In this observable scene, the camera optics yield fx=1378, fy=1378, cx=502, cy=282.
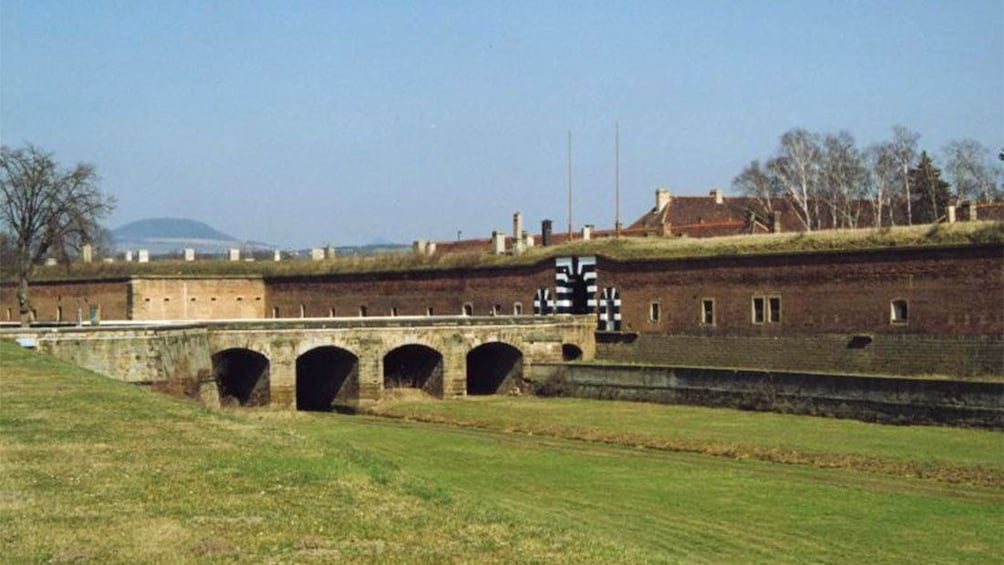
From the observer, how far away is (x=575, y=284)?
43250 millimetres

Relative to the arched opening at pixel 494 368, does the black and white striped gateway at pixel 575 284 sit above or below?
above

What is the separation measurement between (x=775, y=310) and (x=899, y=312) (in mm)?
4013

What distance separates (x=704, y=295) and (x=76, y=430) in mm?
26303

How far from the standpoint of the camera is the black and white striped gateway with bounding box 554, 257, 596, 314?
42.9 m

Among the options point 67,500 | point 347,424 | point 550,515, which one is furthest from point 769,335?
point 67,500

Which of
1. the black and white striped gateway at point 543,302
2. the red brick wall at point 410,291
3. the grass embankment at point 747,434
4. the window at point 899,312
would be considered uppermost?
the red brick wall at point 410,291

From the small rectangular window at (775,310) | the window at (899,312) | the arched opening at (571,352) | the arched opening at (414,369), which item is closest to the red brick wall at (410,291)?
the arched opening at (571,352)

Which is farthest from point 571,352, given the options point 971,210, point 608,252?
point 971,210

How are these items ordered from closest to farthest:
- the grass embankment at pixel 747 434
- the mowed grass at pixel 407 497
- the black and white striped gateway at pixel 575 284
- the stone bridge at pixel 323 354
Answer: the mowed grass at pixel 407 497 < the grass embankment at pixel 747 434 < the stone bridge at pixel 323 354 < the black and white striped gateway at pixel 575 284

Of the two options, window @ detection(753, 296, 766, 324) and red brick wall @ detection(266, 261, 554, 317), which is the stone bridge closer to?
red brick wall @ detection(266, 261, 554, 317)

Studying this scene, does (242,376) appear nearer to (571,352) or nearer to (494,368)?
(494,368)

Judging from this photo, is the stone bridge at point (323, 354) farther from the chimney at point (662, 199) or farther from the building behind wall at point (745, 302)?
the chimney at point (662, 199)

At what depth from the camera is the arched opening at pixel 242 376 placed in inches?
1391

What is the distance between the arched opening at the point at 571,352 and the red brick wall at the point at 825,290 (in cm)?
161
